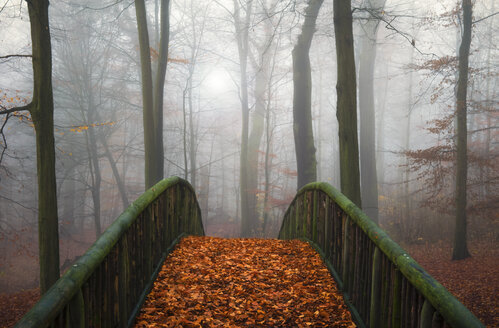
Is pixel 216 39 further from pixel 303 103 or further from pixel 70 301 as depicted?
pixel 70 301

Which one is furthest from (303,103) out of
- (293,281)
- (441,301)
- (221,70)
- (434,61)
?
(221,70)

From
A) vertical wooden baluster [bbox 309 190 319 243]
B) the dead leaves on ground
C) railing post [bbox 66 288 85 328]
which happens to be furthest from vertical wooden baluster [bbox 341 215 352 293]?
the dead leaves on ground

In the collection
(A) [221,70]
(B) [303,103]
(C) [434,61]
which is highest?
(A) [221,70]

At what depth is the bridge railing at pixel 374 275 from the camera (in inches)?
86.0

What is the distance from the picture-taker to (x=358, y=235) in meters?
3.56

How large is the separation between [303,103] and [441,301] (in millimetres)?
9655

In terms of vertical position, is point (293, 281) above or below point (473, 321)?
below

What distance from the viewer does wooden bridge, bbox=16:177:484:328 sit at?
2.12 meters

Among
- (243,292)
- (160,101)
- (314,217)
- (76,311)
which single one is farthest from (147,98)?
(76,311)

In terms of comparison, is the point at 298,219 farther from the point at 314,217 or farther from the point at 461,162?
the point at 461,162

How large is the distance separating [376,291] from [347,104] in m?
3.80

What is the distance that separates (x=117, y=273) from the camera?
9.76ft

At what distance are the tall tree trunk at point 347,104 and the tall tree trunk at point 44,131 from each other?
4.85 metres

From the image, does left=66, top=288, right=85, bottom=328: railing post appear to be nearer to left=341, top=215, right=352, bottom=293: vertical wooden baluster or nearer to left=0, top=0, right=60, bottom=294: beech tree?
left=341, top=215, right=352, bottom=293: vertical wooden baluster
